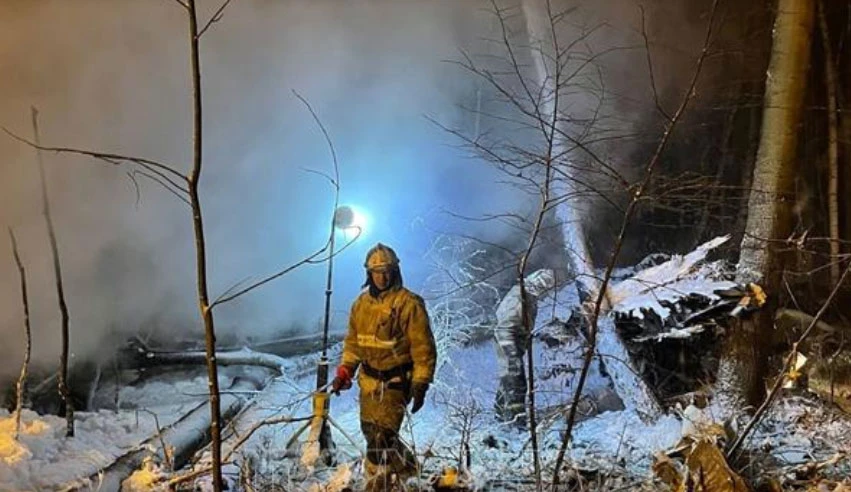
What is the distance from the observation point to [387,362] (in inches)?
205

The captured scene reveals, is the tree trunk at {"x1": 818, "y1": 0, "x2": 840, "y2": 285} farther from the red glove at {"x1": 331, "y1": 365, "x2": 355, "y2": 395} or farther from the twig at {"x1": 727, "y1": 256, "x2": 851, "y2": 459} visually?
the red glove at {"x1": 331, "y1": 365, "x2": 355, "y2": 395}

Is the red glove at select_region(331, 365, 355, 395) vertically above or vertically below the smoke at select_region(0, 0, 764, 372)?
below

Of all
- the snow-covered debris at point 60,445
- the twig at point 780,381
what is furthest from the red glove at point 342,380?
the twig at point 780,381

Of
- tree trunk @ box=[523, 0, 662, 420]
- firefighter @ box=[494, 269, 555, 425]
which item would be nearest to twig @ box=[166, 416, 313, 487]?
tree trunk @ box=[523, 0, 662, 420]

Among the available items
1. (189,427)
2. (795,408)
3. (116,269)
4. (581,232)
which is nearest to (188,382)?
(116,269)

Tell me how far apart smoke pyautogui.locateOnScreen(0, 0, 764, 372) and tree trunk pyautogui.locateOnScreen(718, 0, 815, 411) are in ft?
12.3

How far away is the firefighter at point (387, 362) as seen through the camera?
16.8ft

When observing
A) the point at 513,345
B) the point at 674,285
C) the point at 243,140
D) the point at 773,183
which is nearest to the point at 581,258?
the point at 674,285

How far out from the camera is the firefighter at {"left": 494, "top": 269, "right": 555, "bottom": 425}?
7.80 meters

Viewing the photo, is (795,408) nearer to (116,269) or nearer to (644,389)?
(644,389)

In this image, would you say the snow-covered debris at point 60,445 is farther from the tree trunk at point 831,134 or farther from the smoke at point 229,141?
the tree trunk at point 831,134

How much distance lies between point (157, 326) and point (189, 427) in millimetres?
3438

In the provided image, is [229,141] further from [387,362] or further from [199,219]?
[199,219]

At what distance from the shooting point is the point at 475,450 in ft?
21.7
